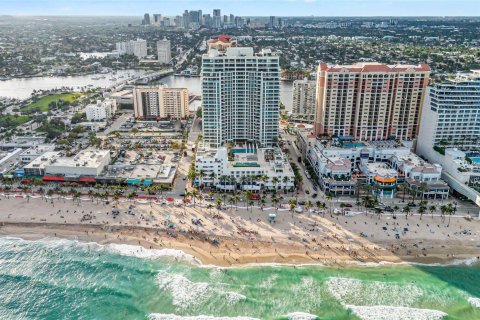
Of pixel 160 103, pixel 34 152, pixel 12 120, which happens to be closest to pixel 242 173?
pixel 34 152

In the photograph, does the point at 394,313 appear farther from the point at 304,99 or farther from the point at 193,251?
the point at 304,99

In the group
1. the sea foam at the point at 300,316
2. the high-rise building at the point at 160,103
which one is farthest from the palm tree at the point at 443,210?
the high-rise building at the point at 160,103

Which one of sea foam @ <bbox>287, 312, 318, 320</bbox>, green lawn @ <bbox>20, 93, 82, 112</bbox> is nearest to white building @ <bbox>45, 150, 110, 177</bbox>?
sea foam @ <bbox>287, 312, 318, 320</bbox>

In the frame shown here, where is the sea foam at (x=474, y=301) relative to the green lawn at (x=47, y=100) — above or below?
below

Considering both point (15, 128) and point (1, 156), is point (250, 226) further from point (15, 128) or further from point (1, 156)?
point (15, 128)

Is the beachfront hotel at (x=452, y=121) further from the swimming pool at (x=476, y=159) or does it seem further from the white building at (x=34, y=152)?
the white building at (x=34, y=152)

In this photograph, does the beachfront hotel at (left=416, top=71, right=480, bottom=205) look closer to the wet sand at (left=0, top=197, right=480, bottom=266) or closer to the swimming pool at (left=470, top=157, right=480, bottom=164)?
the swimming pool at (left=470, top=157, right=480, bottom=164)

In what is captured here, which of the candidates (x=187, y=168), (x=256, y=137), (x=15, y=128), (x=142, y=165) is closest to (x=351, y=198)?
(x=256, y=137)
